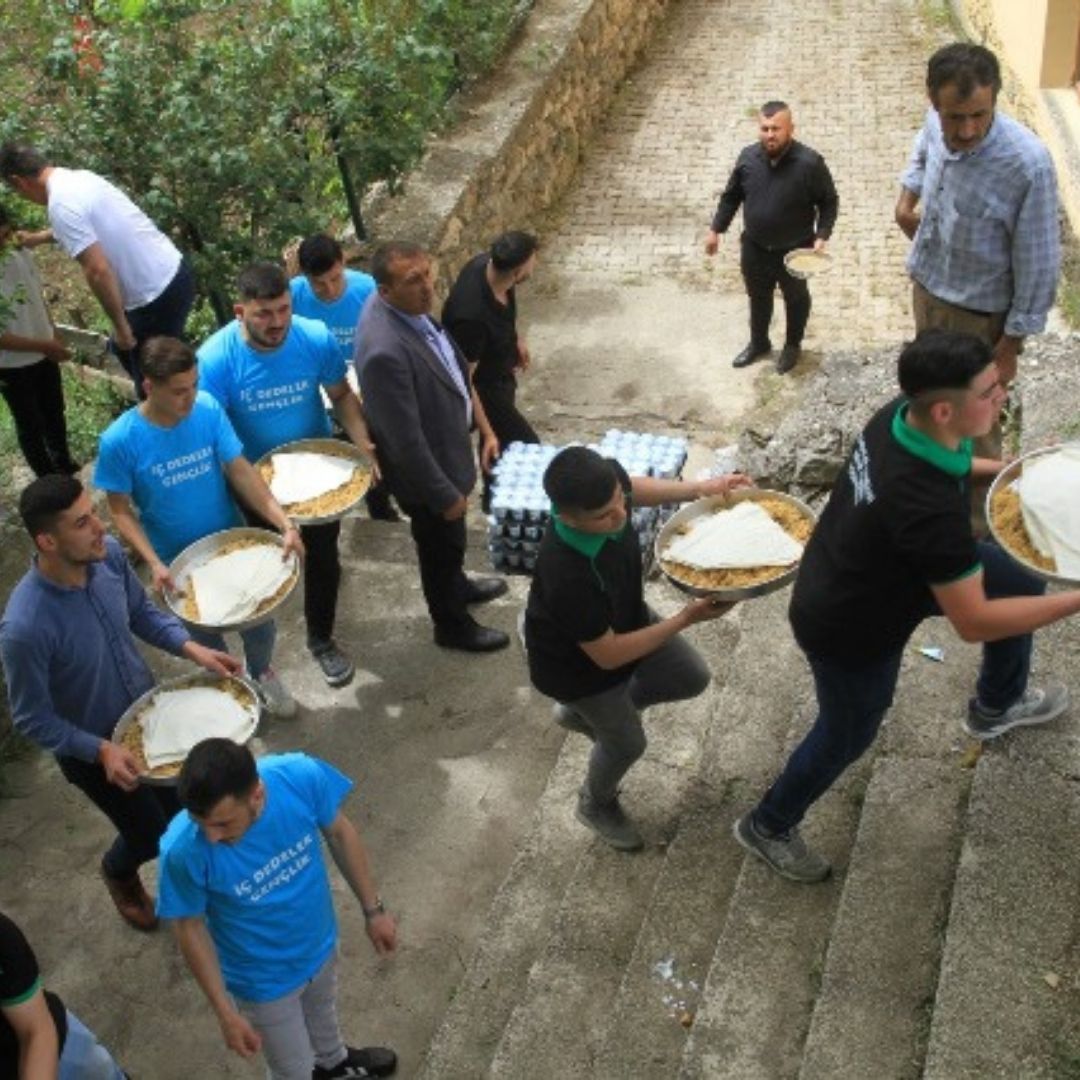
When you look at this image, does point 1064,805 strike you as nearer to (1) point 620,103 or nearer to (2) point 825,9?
(1) point 620,103

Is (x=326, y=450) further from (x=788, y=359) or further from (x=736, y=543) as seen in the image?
(x=788, y=359)

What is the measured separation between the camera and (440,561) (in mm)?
5758

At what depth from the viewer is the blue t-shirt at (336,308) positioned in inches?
243

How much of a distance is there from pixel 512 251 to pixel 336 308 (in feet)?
3.00

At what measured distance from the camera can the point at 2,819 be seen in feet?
18.0

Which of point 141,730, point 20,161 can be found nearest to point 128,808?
point 141,730

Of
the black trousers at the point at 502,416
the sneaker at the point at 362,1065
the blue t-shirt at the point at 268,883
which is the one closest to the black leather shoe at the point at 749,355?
the black trousers at the point at 502,416

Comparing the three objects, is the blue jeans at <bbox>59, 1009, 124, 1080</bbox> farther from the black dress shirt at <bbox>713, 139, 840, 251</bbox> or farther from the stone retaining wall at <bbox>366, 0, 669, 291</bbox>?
the black dress shirt at <bbox>713, 139, 840, 251</bbox>

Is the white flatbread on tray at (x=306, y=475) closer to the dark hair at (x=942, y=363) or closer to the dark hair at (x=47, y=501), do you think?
the dark hair at (x=47, y=501)

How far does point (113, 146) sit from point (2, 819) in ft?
11.5

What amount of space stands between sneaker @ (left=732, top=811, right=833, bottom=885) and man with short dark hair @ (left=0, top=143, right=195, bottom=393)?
145 inches

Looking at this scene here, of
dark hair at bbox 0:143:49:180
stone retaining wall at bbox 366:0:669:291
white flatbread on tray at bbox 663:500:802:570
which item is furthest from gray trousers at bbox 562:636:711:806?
stone retaining wall at bbox 366:0:669:291

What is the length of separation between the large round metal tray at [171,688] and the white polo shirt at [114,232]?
8.61 ft

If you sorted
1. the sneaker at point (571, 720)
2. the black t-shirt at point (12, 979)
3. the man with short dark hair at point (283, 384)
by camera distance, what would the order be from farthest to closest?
the man with short dark hair at point (283, 384) → the sneaker at point (571, 720) → the black t-shirt at point (12, 979)
